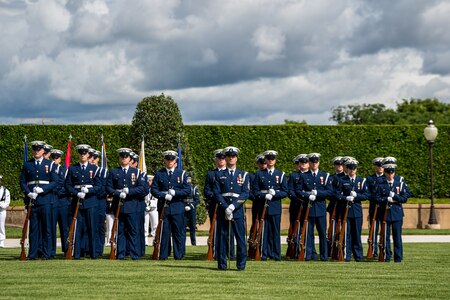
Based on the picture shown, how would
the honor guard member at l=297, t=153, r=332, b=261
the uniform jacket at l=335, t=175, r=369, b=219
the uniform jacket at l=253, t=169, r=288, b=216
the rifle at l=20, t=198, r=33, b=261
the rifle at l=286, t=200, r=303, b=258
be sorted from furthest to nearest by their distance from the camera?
the rifle at l=286, t=200, r=303, b=258 < the uniform jacket at l=335, t=175, r=369, b=219 < the honor guard member at l=297, t=153, r=332, b=261 < the uniform jacket at l=253, t=169, r=288, b=216 < the rifle at l=20, t=198, r=33, b=261

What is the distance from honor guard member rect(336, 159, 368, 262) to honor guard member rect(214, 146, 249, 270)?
3394mm

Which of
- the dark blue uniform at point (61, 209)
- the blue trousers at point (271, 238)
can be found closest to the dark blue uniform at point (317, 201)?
the blue trousers at point (271, 238)

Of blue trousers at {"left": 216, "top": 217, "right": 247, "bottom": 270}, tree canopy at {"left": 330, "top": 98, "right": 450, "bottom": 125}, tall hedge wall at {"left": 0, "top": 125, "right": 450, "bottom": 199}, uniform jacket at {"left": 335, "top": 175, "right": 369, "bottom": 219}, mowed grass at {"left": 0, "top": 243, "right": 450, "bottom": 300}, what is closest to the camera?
mowed grass at {"left": 0, "top": 243, "right": 450, "bottom": 300}

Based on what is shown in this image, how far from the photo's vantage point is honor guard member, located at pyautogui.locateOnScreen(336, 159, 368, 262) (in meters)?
19.4

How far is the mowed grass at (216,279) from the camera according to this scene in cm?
1335

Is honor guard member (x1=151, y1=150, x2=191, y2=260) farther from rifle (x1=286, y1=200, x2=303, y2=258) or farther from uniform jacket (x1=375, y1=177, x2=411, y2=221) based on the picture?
uniform jacket (x1=375, y1=177, x2=411, y2=221)

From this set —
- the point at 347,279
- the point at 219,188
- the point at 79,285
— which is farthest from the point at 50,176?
the point at 347,279

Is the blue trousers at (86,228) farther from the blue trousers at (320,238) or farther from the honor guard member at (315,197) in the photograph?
the blue trousers at (320,238)

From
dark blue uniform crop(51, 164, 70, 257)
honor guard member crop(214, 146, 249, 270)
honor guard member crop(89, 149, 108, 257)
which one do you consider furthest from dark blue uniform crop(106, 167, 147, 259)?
honor guard member crop(214, 146, 249, 270)

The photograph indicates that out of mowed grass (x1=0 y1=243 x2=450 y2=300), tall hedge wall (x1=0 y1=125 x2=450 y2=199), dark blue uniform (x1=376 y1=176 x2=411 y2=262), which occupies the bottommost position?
mowed grass (x1=0 y1=243 x2=450 y2=300)

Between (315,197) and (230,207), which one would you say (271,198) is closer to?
(315,197)

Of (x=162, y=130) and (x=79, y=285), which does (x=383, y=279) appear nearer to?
(x=79, y=285)

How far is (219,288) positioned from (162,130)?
14.7m

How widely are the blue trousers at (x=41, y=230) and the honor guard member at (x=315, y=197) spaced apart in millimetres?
4791
